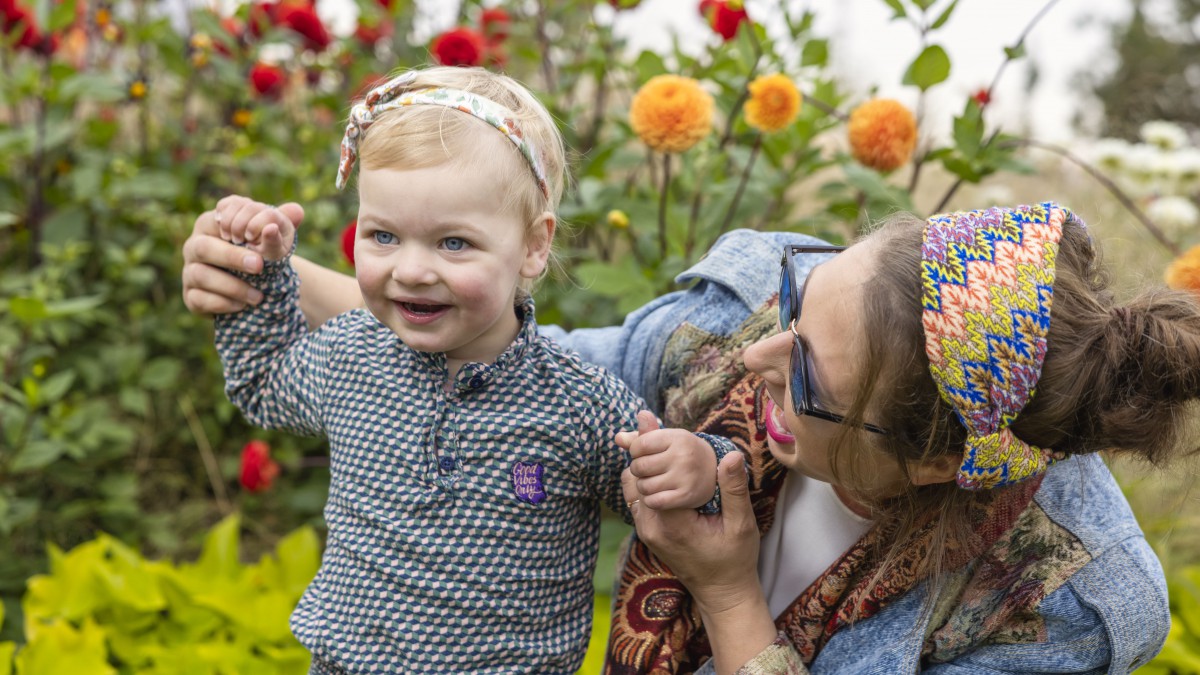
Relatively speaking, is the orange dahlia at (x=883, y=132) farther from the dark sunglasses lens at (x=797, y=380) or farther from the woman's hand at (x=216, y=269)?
the woman's hand at (x=216, y=269)

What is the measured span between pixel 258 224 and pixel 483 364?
369mm

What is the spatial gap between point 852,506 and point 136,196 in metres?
2.21

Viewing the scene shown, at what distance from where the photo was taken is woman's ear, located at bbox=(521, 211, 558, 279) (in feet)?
4.44

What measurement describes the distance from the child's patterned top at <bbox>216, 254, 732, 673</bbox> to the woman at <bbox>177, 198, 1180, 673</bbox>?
0.13 metres

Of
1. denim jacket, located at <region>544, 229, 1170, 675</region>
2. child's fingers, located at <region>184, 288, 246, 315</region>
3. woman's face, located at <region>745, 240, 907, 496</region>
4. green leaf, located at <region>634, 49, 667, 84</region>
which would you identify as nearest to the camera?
woman's face, located at <region>745, 240, 907, 496</region>

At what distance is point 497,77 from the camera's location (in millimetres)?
1418

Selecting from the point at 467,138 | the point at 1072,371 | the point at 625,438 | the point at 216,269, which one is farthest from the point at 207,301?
the point at 1072,371

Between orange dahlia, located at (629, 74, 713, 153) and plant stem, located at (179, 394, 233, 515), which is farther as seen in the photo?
plant stem, located at (179, 394, 233, 515)

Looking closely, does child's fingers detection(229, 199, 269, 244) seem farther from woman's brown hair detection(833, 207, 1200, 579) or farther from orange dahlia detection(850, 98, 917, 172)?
orange dahlia detection(850, 98, 917, 172)

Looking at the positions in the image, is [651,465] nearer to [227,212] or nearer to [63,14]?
[227,212]

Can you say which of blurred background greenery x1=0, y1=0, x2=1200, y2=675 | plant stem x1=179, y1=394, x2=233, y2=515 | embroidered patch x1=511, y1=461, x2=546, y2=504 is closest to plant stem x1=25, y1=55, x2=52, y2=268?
blurred background greenery x1=0, y1=0, x2=1200, y2=675

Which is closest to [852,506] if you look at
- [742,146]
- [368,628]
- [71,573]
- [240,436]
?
[368,628]

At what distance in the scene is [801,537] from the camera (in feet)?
4.97

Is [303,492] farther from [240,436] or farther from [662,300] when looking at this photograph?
[662,300]
